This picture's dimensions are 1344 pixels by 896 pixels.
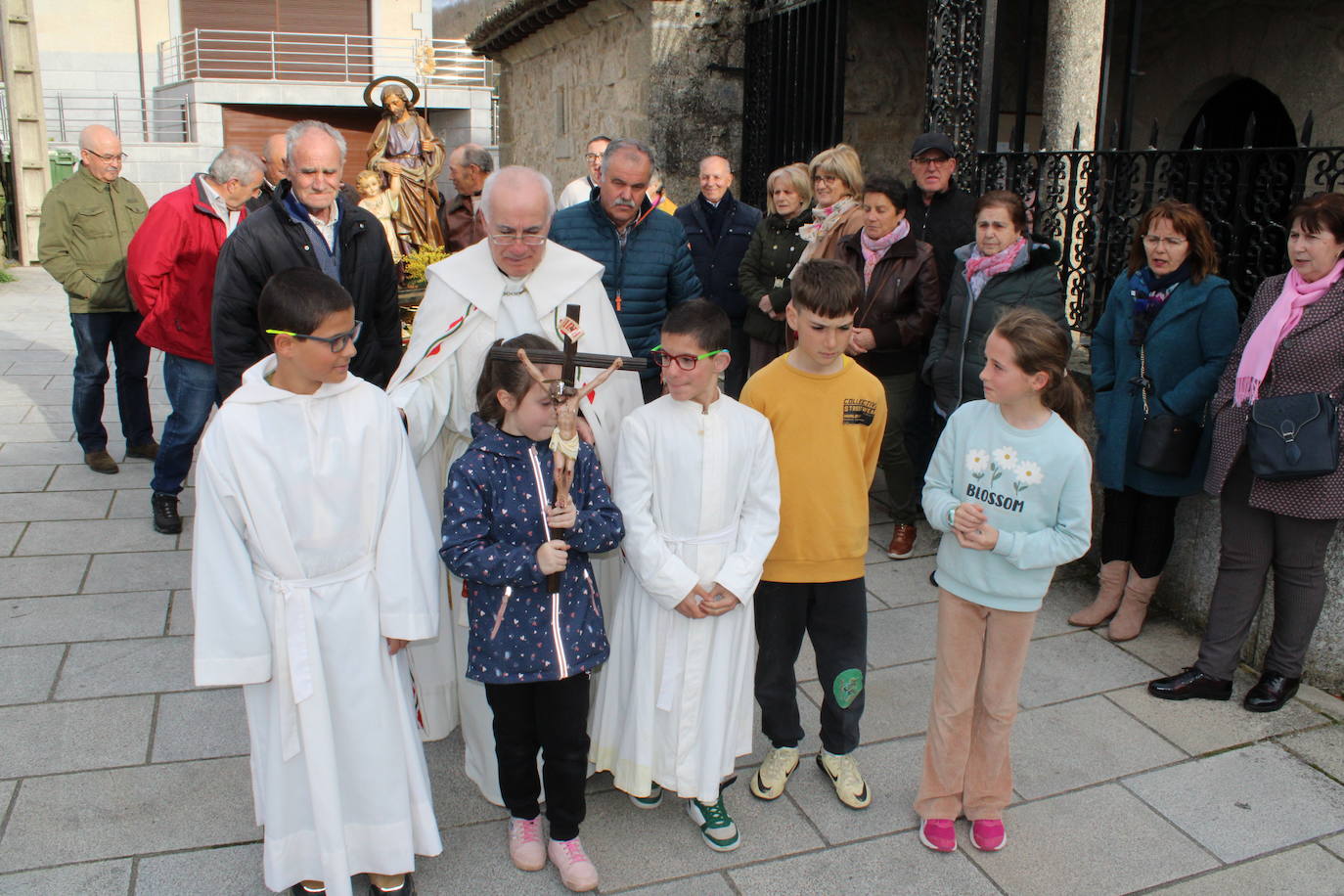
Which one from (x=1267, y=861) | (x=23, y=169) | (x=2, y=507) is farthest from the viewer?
(x=23, y=169)

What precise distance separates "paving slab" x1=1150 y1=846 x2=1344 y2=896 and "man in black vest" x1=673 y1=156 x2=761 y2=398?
3960mm

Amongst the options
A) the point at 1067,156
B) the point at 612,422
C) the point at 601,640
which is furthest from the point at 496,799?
the point at 1067,156

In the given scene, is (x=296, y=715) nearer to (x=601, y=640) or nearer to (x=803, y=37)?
(x=601, y=640)

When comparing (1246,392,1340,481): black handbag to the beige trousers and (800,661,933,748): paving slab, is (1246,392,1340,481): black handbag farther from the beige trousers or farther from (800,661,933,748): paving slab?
(800,661,933,748): paving slab

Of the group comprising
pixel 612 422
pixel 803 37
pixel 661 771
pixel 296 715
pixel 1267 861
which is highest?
pixel 803 37

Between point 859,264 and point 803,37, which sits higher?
point 803,37

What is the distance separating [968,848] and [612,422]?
1646 millimetres

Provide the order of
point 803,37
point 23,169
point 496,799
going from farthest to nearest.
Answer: point 23,169 < point 803,37 < point 496,799

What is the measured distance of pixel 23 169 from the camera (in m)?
16.8

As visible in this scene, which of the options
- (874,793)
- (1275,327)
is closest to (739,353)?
(1275,327)

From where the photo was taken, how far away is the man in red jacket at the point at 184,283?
18.0ft

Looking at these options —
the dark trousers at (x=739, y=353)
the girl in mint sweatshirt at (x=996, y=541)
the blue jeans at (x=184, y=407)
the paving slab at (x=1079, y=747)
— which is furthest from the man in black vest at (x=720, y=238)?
the girl in mint sweatshirt at (x=996, y=541)

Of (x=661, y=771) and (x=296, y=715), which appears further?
(x=661, y=771)

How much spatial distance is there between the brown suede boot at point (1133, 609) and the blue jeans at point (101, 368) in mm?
5588
